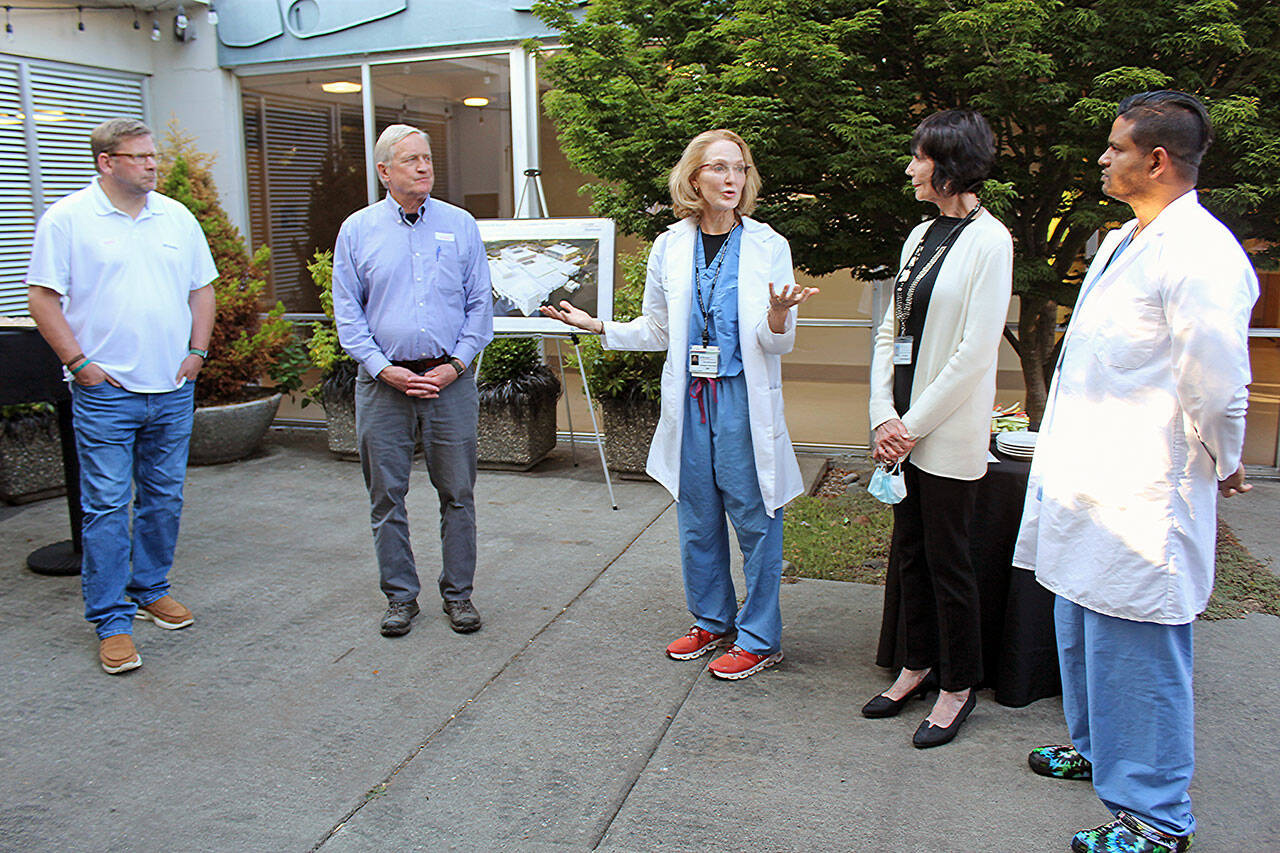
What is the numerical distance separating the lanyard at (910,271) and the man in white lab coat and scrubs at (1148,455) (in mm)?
502

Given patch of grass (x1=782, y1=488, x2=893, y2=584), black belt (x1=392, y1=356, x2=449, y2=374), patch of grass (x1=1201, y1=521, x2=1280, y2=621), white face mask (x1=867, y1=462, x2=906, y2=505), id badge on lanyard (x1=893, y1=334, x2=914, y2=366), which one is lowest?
patch of grass (x1=782, y1=488, x2=893, y2=584)

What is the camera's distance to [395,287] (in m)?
4.09

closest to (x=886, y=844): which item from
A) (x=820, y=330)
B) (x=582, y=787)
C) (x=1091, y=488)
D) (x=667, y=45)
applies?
(x=582, y=787)

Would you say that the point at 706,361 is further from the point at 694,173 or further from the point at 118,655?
the point at 118,655

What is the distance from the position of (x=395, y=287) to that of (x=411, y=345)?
25 centimetres

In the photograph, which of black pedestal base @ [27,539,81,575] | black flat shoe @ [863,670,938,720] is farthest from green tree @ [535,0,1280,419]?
black pedestal base @ [27,539,81,575]

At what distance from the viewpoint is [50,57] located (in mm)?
7590

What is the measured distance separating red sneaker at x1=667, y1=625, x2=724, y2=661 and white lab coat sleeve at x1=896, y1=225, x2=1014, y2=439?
1.39 metres

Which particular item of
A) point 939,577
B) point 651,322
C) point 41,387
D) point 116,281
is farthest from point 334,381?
point 939,577

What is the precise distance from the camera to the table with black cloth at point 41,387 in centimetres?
458

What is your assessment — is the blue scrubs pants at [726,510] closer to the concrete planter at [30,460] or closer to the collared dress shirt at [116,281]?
the collared dress shirt at [116,281]

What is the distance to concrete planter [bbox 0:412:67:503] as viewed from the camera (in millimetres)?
6242

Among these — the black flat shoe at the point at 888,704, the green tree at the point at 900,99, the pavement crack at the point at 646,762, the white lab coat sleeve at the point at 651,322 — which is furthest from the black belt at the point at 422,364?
the black flat shoe at the point at 888,704

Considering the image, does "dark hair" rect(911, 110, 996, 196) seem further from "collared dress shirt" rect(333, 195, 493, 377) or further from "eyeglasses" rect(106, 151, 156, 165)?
"eyeglasses" rect(106, 151, 156, 165)
